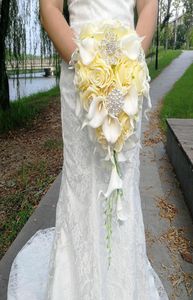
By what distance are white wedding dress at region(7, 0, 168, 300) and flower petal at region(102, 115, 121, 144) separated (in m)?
0.16

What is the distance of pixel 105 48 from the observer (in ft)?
4.62

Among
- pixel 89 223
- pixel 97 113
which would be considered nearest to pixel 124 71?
pixel 97 113

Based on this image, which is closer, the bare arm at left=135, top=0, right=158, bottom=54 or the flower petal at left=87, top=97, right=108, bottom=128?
the flower petal at left=87, top=97, right=108, bottom=128

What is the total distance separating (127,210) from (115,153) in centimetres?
33

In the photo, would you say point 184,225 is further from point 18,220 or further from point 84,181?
point 84,181

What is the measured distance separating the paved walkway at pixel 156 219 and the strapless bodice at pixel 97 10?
1.45 metres

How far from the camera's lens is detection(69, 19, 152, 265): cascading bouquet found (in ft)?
4.59

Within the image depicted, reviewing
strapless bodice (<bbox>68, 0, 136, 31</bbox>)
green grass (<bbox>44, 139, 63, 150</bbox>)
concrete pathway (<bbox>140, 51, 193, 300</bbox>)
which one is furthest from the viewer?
green grass (<bbox>44, 139, 63, 150</bbox>)

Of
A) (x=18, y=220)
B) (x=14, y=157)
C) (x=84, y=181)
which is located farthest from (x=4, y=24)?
(x=84, y=181)

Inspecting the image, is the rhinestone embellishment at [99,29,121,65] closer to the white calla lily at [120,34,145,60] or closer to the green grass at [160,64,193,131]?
the white calla lily at [120,34,145,60]

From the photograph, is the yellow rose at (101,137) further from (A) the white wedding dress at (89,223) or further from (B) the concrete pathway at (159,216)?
(B) the concrete pathway at (159,216)

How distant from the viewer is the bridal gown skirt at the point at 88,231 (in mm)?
1680

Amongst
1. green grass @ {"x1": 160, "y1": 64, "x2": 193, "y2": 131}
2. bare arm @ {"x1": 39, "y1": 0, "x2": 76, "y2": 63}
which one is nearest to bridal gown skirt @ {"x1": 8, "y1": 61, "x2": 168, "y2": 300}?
bare arm @ {"x1": 39, "y1": 0, "x2": 76, "y2": 63}

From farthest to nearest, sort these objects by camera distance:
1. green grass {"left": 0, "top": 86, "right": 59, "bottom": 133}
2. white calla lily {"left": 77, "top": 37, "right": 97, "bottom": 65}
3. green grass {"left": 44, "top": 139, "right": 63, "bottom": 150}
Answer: green grass {"left": 0, "top": 86, "right": 59, "bottom": 133}, green grass {"left": 44, "top": 139, "right": 63, "bottom": 150}, white calla lily {"left": 77, "top": 37, "right": 97, "bottom": 65}
